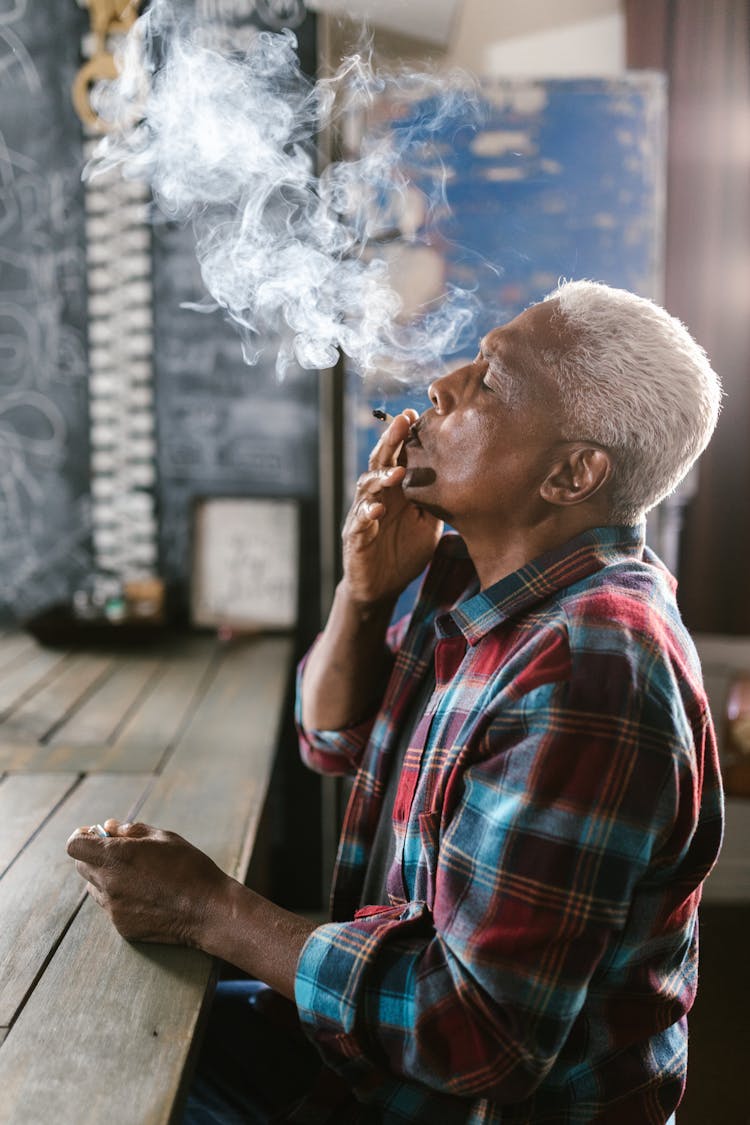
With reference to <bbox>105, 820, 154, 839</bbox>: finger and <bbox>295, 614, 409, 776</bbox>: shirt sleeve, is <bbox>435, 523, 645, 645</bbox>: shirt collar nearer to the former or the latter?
<bbox>295, 614, 409, 776</bbox>: shirt sleeve

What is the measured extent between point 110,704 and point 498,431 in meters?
1.37

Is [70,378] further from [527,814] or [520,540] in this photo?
[527,814]

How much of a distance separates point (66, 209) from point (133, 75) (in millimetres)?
442

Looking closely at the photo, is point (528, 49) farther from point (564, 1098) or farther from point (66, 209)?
point (564, 1098)

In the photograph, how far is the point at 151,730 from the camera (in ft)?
6.92

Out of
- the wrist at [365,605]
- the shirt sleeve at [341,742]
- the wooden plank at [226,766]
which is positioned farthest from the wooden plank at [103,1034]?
the wrist at [365,605]

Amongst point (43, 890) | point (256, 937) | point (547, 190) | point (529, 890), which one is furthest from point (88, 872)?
point (547, 190)

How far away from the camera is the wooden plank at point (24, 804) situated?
1529mm

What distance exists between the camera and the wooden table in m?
0.97

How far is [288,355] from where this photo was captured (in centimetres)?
302

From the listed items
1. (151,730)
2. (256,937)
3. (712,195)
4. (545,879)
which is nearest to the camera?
(545,879)

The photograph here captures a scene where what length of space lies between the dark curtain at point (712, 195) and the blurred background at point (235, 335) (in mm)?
14

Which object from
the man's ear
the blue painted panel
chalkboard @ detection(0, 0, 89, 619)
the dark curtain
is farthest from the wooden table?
the dark curtain

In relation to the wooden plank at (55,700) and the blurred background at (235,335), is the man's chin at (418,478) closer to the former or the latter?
the wooden plank at (55,700)
